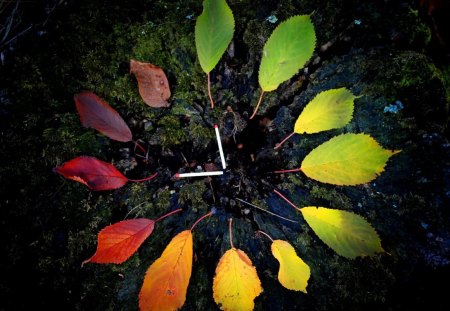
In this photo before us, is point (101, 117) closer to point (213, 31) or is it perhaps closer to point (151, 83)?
point (151, 83)

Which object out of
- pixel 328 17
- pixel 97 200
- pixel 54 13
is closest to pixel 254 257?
pixel 97 200

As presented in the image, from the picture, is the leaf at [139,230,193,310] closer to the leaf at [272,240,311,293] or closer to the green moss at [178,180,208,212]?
the green moss at [178,180,208,212]

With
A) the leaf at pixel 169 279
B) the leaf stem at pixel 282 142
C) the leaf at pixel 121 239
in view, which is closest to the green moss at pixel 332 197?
the leaf stem at pixel 282 142

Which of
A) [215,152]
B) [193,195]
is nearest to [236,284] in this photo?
[193,195]

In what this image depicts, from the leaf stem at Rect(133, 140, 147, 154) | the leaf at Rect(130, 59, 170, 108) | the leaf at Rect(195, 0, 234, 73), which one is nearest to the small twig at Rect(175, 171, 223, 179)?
the leaf stem at Rect(133, 140, 147, 154)

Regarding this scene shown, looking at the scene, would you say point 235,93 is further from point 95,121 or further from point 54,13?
point 54,13

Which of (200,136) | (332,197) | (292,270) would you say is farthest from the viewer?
(200,136)
